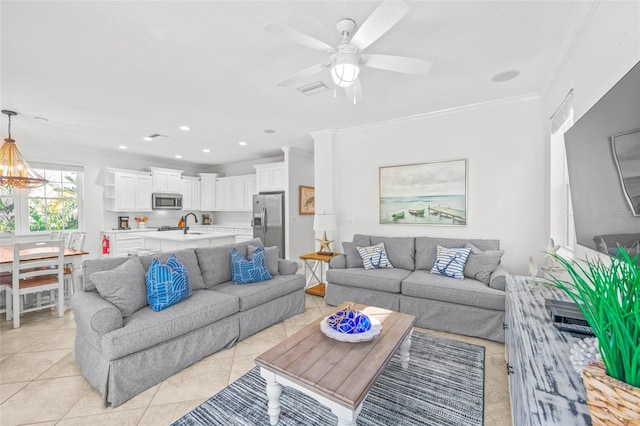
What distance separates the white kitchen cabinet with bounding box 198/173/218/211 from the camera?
7836 mm

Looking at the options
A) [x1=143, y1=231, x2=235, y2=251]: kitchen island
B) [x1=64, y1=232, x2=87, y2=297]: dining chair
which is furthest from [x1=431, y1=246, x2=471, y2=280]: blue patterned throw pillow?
[x1=64, y1=232, x2=87, y2=297]: dining chair

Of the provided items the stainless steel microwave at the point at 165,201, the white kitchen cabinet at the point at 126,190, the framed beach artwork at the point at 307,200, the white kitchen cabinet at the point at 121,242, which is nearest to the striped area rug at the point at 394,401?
the framed beach artwork at the point at 307,200

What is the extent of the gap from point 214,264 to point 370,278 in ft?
5.93

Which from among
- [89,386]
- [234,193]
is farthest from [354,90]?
[234,193]

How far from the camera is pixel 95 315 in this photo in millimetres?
1925

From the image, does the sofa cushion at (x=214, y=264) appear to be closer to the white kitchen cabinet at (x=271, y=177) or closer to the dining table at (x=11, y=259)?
the dining table at (x=11, y=259)

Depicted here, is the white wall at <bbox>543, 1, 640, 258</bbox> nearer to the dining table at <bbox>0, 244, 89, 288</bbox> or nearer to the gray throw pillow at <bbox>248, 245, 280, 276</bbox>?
the gray throw pillow at <bbox>248, 245, 280, 276</bbox>

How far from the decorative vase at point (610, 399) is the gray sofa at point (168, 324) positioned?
93.6 inches

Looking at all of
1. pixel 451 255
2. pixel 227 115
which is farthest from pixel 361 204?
pixel 227 115

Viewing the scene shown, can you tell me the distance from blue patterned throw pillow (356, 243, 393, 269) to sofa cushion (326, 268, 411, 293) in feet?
0.33

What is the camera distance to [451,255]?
11.1 ft

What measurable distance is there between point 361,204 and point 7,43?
13.6 feet

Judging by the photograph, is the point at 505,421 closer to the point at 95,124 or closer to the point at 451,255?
the point at 451,255

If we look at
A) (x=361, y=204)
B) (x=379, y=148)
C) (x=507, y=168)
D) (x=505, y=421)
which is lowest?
(x=505, y=421)
